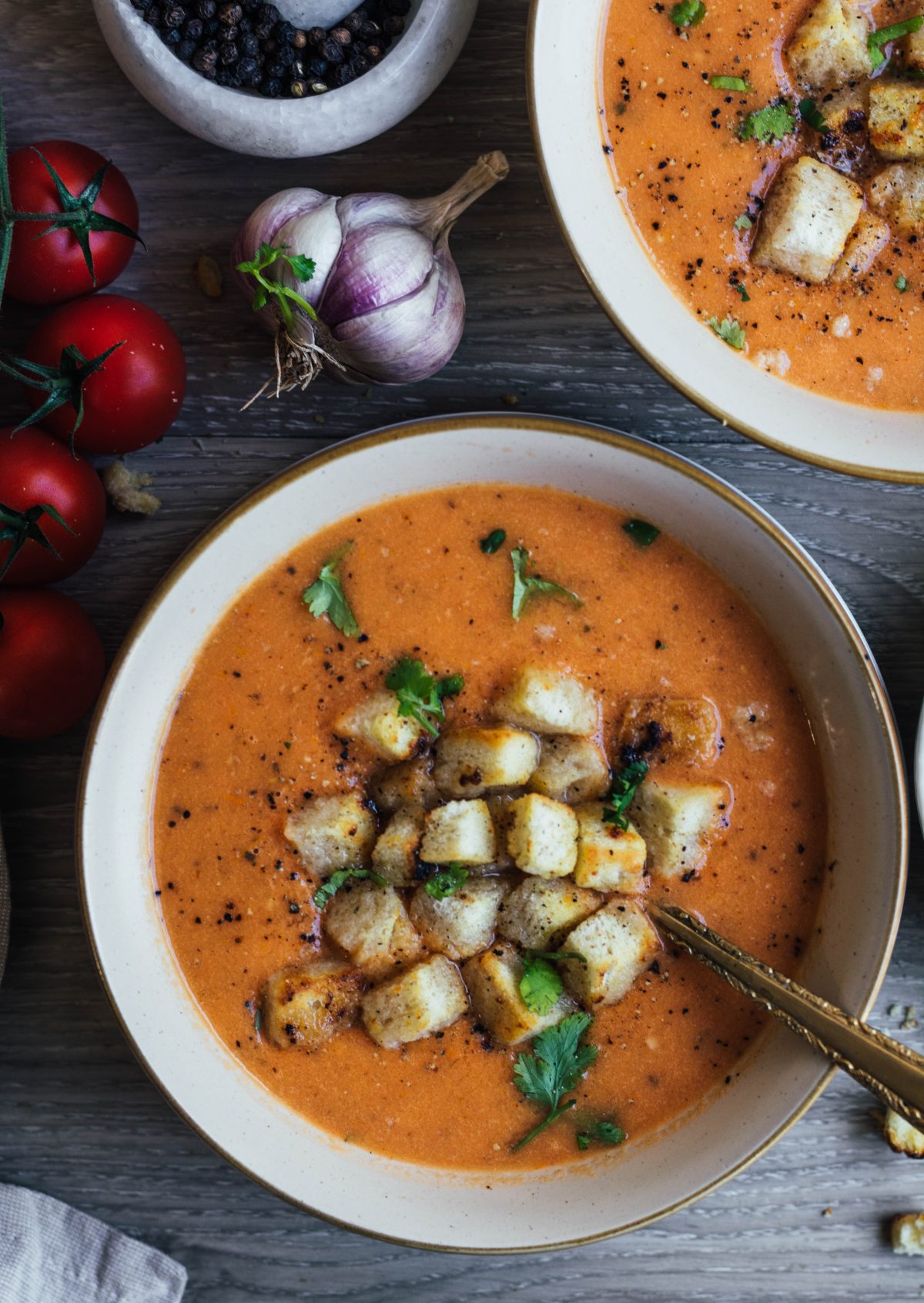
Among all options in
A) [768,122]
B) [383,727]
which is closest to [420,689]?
[383,727]

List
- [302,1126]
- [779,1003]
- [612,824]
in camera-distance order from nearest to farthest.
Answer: [779,1003] → [612,824] → [302,1126]

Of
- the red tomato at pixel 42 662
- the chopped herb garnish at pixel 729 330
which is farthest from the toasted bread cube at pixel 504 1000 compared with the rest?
the chopped herb garnish at pixel 729 330

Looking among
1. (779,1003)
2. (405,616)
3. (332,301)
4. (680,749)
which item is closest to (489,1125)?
(779,1003)

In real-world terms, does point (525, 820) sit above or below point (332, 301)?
below

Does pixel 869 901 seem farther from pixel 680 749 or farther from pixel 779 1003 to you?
pixel 680 749

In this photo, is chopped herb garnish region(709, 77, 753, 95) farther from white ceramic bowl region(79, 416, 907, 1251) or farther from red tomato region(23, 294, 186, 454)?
red tomato region(23, 294, 186, 454)

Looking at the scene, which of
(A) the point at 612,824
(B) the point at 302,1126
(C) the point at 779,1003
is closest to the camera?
(C) the point at 779,1003

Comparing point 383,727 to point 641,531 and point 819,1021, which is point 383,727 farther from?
point 819,1021
